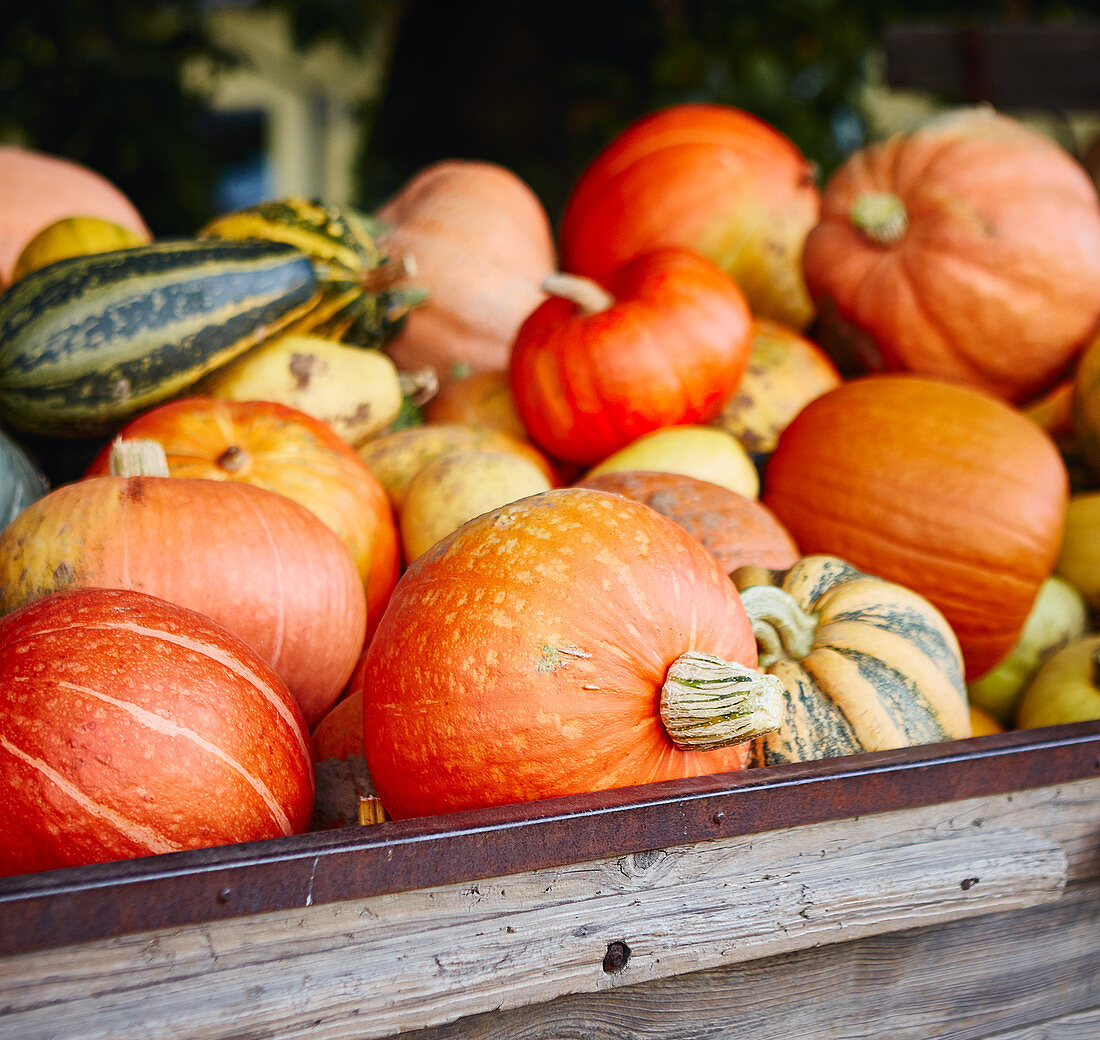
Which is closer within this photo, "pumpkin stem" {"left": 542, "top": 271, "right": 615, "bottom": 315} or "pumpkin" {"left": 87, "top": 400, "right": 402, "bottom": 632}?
"pumpkin" {"left": 87, "top": 400, "right": 402, "bottom": 632}

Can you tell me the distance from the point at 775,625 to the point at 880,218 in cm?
107

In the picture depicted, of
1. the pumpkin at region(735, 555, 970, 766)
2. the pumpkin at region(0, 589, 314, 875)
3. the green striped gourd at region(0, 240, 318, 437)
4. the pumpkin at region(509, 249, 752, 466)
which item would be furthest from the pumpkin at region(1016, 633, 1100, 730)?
the green striped gourd at region(0, 240, 318, 437)

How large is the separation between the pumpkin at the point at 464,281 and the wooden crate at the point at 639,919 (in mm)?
1459

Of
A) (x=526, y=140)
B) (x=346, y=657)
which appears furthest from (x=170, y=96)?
(x=346, y=657)

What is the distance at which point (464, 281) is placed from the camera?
2.17 meters

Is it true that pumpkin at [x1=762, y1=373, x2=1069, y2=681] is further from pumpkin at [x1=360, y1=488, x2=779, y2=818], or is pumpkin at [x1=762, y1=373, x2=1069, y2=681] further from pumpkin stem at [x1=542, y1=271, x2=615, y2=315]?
pumpkin at [x1=360, y1=488, x2=779, y2=818]

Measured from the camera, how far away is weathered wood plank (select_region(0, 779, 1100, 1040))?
2.26 ft

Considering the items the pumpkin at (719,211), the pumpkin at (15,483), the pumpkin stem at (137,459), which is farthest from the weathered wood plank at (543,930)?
the pumpkin at (719,211)

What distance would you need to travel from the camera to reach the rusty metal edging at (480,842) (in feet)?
2.17

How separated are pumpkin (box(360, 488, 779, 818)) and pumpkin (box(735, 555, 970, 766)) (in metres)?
0.20

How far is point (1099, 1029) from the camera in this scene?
3.81 feet

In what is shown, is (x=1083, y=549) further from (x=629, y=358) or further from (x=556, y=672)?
(x=556, y=672)

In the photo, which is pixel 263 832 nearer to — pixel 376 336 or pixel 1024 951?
pixel 1024 951

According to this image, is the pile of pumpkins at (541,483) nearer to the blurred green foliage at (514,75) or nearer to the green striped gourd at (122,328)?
the green striped gourd at (122,328)
